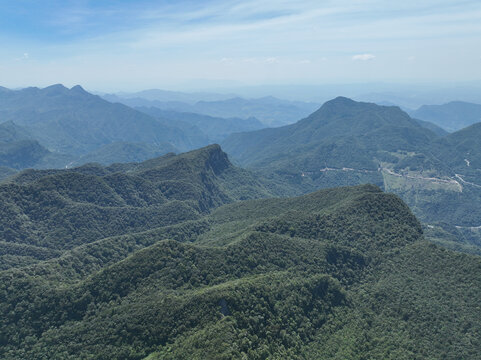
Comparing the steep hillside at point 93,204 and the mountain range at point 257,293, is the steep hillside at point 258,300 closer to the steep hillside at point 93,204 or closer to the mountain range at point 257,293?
the mountain range at point 257,293

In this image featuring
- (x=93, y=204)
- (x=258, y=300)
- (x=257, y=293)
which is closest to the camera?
(x=258, y=300)

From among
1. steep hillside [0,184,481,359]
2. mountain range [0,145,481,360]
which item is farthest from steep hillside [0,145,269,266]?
steep hillside [0,184,481,359]

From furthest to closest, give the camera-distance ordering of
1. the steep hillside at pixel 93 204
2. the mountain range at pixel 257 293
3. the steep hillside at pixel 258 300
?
the steep hillside at pixel 93 204 → the mountain range at pixel 257 293 → the steep hillside at pixel 258 300

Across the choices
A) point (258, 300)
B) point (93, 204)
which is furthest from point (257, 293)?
point (93, 204)

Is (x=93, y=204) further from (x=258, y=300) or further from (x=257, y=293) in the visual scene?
(x=258, y=300)

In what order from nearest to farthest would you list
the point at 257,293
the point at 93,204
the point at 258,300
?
the point at 258,300 < the point at 257,293 < the point at 93,204

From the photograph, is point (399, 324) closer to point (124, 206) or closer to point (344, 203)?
point (344, 203)

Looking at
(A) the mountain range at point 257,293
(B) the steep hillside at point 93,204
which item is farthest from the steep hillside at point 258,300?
(B) the steep hillside at point 93,204

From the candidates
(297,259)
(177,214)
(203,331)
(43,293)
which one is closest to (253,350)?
(203,331)
